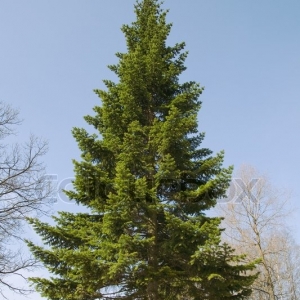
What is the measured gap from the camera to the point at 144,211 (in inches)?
314

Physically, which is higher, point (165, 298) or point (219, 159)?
point (219, 159)

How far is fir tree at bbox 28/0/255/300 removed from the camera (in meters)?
7.25

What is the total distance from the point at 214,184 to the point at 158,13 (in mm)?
8243

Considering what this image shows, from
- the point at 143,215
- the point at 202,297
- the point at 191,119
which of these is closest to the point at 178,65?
the point at 191,119

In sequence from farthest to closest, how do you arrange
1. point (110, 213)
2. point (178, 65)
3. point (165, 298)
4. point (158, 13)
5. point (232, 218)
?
point (232, 218) < point (158, 13) < point (178, 65) < point (165, 298) < point (110, 213)

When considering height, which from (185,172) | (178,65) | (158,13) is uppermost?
(158,13)

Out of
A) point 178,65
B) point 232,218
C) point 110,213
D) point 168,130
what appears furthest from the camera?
point 232,218

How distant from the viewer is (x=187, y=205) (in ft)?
29.1

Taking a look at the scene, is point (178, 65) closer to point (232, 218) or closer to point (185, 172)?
point (185, 172)

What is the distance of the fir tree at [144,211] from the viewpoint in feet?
23.8

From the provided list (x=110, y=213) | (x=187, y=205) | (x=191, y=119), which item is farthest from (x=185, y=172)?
(x=110, y=213)

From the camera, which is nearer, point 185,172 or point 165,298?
point 165,298

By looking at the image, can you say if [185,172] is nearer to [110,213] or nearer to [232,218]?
[110,213]

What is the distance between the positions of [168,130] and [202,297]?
4.40 metres
